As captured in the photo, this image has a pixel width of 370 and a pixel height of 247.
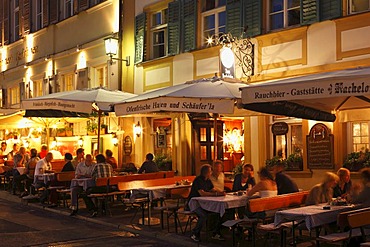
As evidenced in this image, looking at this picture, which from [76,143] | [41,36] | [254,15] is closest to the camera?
[254,15]

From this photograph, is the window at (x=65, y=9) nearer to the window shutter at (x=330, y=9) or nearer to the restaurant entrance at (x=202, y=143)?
the restaurant entrance at (x=202, y=143)

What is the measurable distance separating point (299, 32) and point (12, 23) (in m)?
18.5

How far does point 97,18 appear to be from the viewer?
21391mm

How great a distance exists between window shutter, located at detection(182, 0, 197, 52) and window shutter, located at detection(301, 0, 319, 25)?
4085mm

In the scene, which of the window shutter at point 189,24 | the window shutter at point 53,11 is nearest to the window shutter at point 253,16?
the window shutter at point 189,24

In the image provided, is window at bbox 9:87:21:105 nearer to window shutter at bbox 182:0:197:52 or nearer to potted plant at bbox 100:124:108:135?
potted plant at bbox 100:124:108:135

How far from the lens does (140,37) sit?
19297 mm

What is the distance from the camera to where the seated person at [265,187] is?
10.5 metres

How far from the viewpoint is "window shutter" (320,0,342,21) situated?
1298 cm

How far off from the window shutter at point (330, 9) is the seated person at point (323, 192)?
Result: 4.28m

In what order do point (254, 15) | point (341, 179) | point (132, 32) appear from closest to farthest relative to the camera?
point (341, 179) → point (254, 15) → point (132, 32)

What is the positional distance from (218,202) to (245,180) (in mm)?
1646

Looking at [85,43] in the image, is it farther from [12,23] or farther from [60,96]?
[12,23]

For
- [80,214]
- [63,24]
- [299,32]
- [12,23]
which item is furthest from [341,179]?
[12,23]
